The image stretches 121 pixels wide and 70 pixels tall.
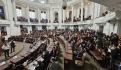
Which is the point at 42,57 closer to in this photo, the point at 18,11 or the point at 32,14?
the point at 18,11

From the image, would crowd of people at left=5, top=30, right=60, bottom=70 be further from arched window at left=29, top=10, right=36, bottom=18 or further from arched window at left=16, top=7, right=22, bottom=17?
arched window at left=29, top=10, right=36, bottom=18

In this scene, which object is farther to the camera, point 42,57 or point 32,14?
point 32,14

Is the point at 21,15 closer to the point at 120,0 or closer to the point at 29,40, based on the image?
the point at 29,40

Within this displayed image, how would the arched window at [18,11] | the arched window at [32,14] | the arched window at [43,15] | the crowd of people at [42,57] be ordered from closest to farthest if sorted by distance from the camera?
the crowd of people at [42,57], the arched window at [18,11], the arched window at [32,14], the arched window at [43,15]

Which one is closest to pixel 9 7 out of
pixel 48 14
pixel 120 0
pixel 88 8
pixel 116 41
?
pixel 48 14

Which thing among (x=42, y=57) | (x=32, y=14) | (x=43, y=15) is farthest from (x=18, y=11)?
(x=42, y=57)

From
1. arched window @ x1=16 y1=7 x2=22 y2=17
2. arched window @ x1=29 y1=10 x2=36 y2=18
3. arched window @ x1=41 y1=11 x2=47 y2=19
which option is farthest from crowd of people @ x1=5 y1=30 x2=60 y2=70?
arched window @ x1=41 y1=11 x2=47 y2=19

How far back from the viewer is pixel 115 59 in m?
7.03

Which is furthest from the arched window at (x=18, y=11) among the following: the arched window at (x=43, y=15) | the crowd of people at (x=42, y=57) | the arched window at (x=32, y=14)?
the crowd of people at (x=42, y=57)

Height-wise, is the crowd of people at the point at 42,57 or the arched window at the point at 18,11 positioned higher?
the arched window at the point at 18,11

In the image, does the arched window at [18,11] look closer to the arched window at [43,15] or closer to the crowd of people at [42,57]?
the arched window at [43,15]

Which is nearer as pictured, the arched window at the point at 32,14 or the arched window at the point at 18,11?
the arched window at the point at 18,11

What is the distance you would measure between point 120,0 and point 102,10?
12963 mm

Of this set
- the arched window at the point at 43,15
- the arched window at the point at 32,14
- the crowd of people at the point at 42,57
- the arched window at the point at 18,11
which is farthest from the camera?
the arched window at the point at 43,15
